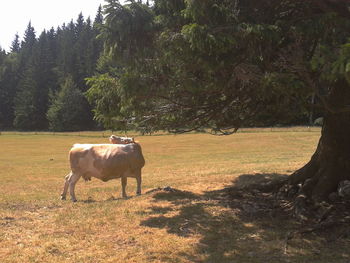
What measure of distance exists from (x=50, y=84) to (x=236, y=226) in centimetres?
10364

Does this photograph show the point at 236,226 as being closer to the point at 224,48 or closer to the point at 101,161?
the point at 224,48

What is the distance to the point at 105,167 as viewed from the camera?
1228 cm

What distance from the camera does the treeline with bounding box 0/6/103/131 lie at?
87.6 m

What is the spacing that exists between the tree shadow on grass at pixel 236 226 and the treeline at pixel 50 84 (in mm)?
79387

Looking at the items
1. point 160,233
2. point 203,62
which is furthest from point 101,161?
point 203,62

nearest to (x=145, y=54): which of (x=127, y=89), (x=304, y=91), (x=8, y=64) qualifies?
(x=127, y=89)

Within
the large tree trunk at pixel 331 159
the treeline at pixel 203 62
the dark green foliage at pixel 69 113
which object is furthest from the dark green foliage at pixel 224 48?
the dark green foliage at pixel 69 113

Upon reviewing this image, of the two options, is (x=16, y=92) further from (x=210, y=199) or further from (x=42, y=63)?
(x=210, y=199)

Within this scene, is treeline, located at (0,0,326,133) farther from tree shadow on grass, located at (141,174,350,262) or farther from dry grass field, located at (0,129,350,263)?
dry grass field, located at (0,129,350,263)

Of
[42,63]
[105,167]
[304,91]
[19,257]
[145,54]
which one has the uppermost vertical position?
[42,63]

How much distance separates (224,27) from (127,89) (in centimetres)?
A: 221

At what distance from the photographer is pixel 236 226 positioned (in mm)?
7984

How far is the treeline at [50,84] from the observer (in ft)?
287

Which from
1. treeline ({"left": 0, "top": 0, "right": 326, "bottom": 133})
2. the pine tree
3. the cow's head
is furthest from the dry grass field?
the pine tree
